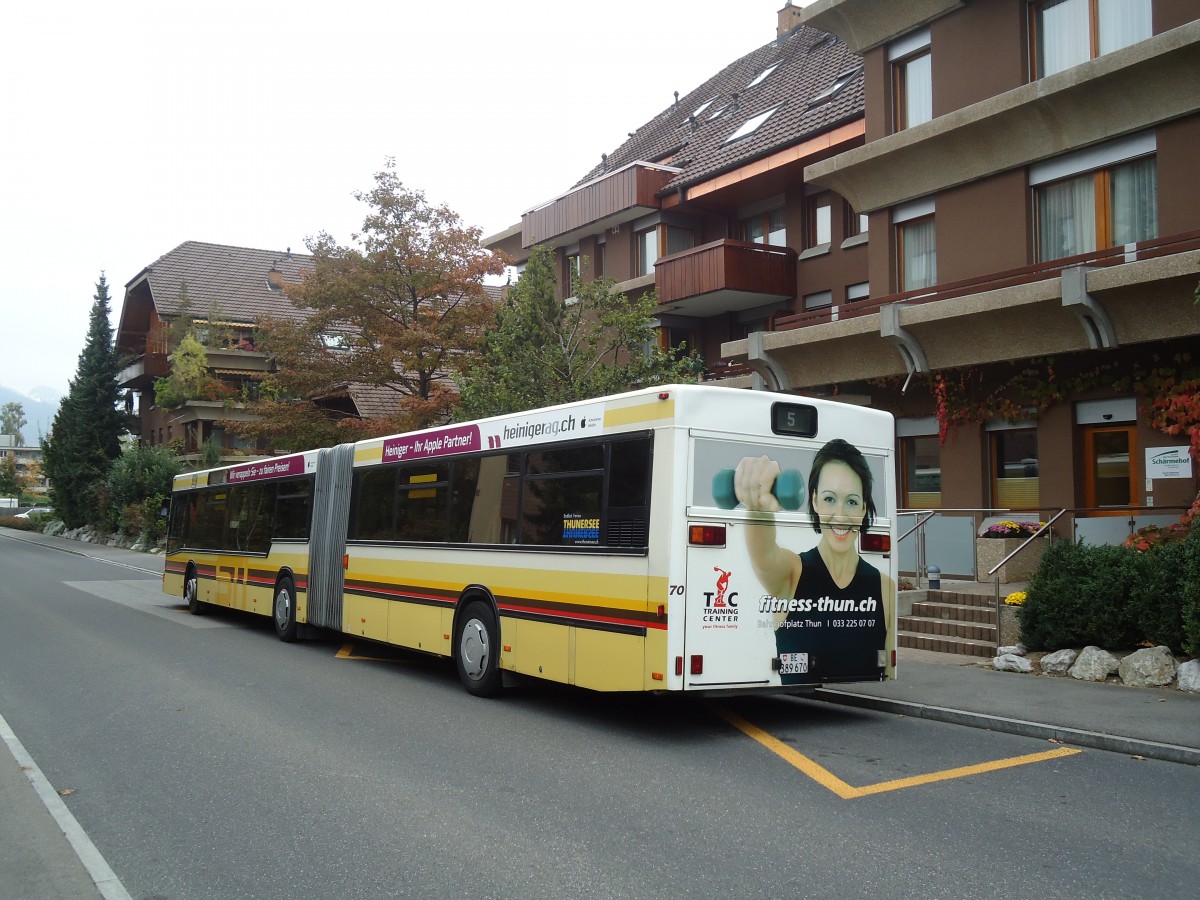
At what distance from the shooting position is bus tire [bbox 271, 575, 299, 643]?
16.1 m

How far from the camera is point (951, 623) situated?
47.0 ft

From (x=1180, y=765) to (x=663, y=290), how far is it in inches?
742

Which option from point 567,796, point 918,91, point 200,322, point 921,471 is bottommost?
point 567,796

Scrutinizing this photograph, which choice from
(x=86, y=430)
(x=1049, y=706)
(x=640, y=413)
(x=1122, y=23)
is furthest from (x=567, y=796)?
(x=86, y=430)

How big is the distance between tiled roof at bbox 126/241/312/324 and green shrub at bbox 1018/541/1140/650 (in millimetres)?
46205

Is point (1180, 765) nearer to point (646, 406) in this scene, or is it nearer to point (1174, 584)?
point (1174, 584)

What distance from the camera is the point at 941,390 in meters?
18.7

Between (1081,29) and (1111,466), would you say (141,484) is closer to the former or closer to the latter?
(1111,466)

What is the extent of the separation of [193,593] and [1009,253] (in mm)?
15790

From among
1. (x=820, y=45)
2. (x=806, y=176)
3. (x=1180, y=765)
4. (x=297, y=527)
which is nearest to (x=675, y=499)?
(x=1180, y=765)

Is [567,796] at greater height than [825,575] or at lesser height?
lesser

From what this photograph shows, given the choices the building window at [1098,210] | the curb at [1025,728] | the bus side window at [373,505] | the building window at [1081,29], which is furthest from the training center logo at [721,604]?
the building window at [1081,29]

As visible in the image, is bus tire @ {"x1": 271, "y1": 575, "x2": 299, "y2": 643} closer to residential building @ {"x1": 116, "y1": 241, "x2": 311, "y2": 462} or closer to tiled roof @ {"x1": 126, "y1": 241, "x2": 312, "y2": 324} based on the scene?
residential building @ {"x1": 116, "y1": 241, "x2": 311, "y2": 462}

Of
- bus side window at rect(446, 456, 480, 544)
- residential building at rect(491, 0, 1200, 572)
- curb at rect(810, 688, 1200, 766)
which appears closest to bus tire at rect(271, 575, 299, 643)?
bus side window at rect(446, 456, 480, 544)
